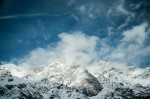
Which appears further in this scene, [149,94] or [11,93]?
[11,93]

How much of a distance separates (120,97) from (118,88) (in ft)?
43.9

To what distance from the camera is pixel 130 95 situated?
182625 mm

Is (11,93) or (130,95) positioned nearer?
(130,95)

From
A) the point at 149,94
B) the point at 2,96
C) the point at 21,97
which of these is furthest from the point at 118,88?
the point at 2,96

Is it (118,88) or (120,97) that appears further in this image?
(118,88)

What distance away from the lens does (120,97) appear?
180000 millimetres

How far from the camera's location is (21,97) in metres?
194

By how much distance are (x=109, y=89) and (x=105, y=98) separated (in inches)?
402

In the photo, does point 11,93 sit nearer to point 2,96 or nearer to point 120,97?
point 2,96

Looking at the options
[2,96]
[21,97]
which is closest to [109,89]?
[21,97]

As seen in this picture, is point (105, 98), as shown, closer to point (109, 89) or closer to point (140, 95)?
point (109, 89)

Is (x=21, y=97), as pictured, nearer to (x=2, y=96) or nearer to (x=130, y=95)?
(x=2, y=96)

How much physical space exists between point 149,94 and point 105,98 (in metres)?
31.7

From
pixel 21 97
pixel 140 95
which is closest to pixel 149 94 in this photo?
pixel 140 95
